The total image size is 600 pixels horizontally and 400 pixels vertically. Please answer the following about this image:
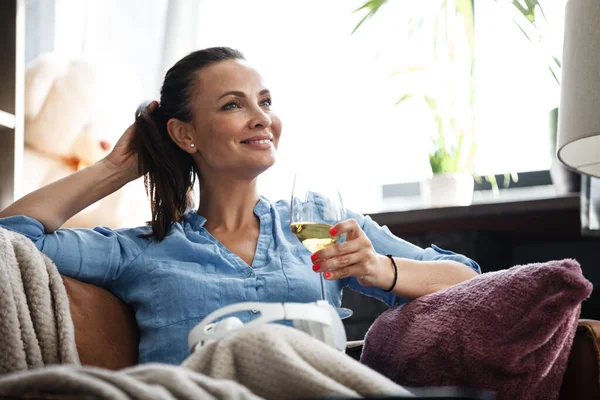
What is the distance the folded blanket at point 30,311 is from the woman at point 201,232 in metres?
0.12

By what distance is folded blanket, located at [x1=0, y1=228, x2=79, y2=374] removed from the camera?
1271 mm

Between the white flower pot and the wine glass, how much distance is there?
1.14 m

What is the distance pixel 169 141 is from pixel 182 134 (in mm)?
49

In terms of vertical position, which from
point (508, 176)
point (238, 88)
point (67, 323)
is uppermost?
point (238, 88)

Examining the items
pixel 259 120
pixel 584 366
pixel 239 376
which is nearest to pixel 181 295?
pixel 259 120

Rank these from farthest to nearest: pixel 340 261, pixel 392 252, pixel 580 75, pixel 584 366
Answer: pixel 392 252
pixel 580 75
pixel 340 261
pixel 584 366

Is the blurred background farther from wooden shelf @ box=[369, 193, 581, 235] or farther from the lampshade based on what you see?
the lampshade

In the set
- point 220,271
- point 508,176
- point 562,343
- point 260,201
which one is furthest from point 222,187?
point 508,176

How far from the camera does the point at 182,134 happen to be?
1820 millimetres

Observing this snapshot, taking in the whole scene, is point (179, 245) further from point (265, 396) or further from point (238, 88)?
point (265, 396)

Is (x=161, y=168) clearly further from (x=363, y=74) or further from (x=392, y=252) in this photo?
(x=363, y=74)

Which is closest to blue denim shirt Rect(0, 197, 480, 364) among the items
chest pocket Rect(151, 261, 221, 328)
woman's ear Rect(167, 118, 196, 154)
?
chest pocket Rect(151, 261, 221, 328)

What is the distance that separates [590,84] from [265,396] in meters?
0.95

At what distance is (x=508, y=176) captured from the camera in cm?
260
